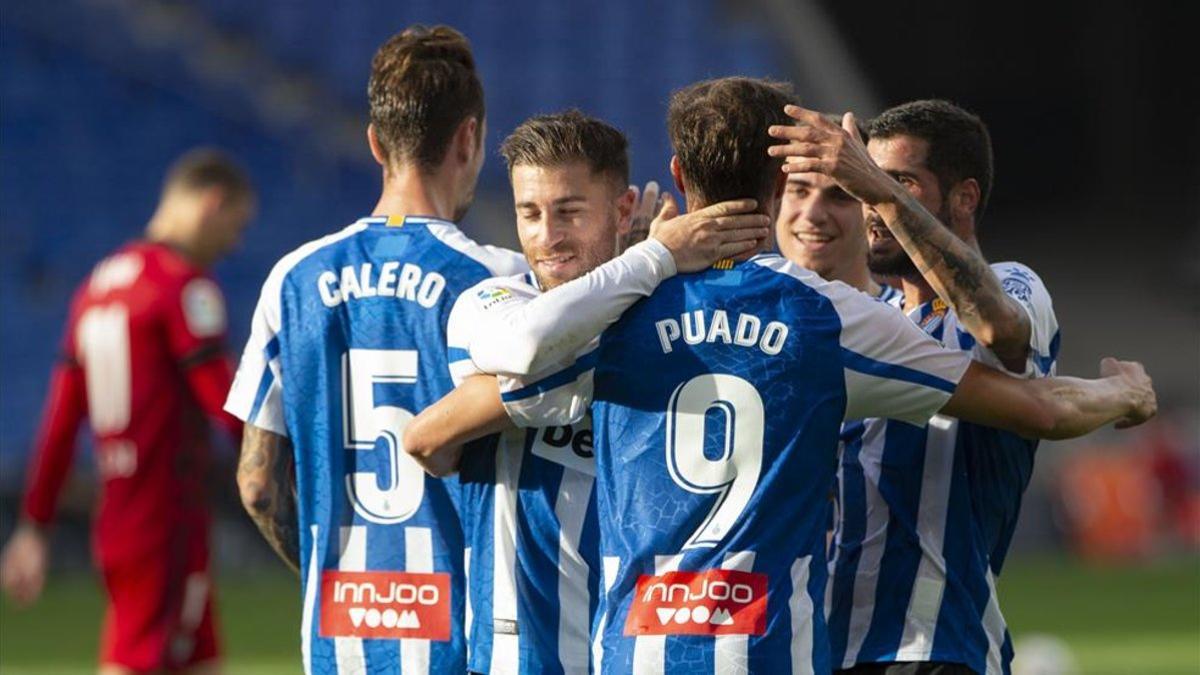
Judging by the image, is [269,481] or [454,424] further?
[269,481]

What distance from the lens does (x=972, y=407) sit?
3781mm

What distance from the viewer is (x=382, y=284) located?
14.8ft

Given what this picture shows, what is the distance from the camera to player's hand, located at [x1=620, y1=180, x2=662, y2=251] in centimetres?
432

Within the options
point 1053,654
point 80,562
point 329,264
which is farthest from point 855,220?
point 80,562

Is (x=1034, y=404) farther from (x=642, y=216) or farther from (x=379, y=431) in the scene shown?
(x=379, y=431)

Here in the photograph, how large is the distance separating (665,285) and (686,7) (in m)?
15.4

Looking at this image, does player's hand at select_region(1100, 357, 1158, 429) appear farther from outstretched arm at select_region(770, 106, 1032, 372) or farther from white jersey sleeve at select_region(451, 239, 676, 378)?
white jersey sleeve at select_region(451, 239, 676, 378)

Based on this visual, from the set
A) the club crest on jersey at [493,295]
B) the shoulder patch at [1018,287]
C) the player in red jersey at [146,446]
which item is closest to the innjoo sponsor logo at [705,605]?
the club crest on jersey at [493,295]

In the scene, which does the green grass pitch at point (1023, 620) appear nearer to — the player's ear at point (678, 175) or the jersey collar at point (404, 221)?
the jersey collar at point (404, 221)

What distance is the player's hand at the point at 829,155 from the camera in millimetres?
3619

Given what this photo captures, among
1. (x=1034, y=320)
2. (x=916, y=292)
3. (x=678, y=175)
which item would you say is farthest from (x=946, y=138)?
(x=678, y=175)

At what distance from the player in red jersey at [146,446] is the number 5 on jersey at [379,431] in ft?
9.88

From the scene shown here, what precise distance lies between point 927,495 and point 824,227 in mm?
693

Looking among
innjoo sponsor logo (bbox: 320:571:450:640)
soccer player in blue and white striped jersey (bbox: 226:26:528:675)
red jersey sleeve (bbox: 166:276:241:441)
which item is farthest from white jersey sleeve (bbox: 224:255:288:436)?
red jersey sleeve (bbox: 166:276:241:441)
